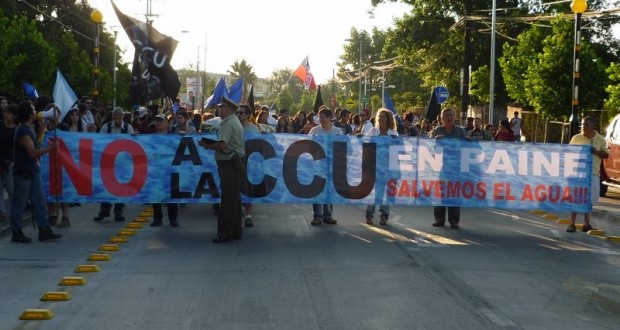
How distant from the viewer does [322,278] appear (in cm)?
969

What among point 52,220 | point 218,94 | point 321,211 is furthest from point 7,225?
point 218,94

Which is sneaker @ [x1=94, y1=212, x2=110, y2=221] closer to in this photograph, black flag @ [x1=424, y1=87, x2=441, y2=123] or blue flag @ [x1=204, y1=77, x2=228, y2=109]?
black flag @ [x1=424, y1=87, x2=441, y2=123]

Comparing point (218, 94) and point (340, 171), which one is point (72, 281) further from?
point (218, 94)

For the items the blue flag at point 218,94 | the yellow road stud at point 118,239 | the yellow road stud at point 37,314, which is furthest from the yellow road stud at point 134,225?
the blue flag at point 218,94

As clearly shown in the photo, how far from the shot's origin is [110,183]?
13.6 m

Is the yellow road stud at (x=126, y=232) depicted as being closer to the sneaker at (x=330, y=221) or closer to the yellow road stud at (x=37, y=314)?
the sneaker at (x=330, y=221)

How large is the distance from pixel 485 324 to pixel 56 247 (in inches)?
254

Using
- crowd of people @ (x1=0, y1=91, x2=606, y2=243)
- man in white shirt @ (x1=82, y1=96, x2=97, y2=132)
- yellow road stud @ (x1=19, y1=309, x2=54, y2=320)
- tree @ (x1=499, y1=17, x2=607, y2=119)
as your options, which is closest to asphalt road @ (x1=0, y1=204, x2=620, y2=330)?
yellow road stud @ (x1=19, y1=309, x2=54, y2=320)

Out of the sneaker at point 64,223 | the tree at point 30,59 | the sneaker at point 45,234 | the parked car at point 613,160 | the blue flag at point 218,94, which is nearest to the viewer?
the sneaker at point 45,234

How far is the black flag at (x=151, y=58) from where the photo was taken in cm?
1941

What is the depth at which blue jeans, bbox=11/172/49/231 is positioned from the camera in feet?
40.0

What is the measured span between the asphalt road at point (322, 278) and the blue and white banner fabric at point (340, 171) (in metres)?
0.54

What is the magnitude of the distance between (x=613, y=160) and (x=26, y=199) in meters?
14.4

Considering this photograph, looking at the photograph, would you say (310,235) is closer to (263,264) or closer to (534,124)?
(263,264)
